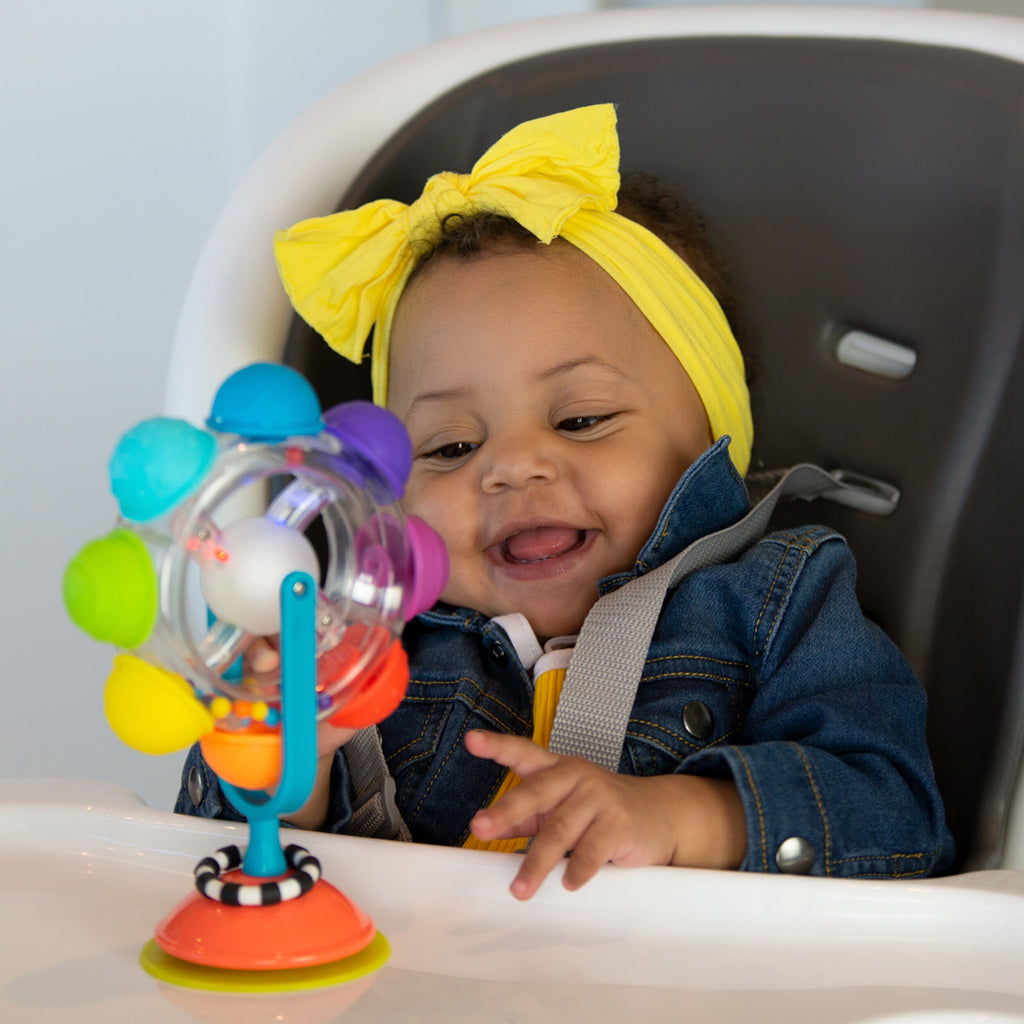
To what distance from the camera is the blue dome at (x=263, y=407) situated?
40 centimetres

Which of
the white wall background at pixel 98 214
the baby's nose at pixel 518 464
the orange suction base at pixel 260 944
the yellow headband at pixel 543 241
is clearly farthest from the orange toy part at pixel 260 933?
the white wall background at pixel 98 214

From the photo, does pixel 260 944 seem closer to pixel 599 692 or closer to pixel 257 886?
pixel 257 886

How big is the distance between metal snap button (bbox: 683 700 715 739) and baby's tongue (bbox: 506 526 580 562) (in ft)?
0.46

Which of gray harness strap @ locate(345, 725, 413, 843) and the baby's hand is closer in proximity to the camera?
the baby's hand

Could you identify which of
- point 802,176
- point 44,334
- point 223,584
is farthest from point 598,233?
point 44,334

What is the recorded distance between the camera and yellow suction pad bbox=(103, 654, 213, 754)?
393 millimetres

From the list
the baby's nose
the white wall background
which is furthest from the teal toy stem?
the white wall background

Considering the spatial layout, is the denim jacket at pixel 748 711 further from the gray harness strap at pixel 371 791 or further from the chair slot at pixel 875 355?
the chair slot at pixel 875 355

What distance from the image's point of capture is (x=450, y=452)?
2.71 feet

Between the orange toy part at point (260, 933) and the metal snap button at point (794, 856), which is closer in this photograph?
the orange toy part at point (260, 933)

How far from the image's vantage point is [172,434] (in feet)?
1.28

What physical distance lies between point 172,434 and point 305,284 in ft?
1.45

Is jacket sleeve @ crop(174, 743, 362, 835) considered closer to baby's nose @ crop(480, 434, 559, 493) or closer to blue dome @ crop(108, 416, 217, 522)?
baby's nose @ crop(480, 434, 559, 493)

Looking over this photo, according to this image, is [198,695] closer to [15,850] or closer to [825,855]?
[15,850]
